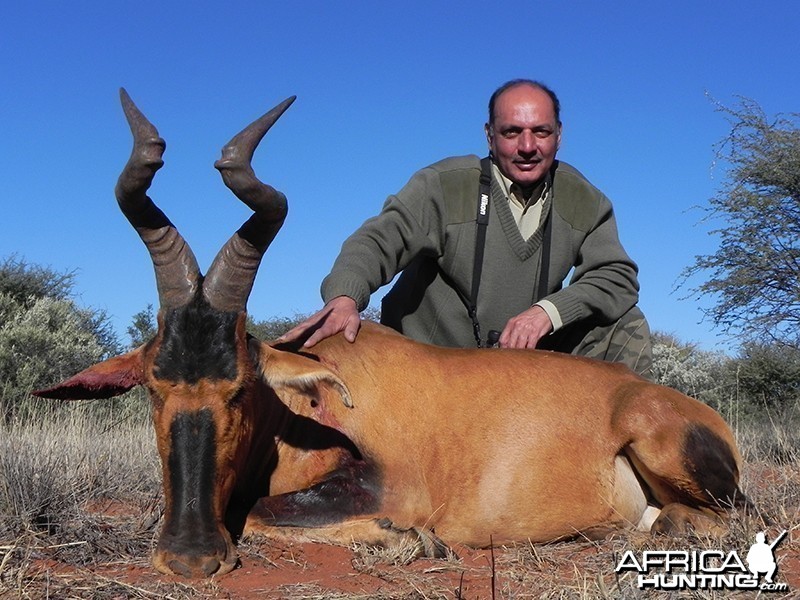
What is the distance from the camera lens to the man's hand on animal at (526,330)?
20.2 feet

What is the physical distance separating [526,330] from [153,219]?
2.55 m

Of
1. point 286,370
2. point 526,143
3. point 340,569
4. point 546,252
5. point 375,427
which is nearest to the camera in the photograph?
point 340,569

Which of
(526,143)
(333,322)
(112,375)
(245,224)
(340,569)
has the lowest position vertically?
(340,569)

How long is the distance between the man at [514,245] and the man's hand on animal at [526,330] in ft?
1.64

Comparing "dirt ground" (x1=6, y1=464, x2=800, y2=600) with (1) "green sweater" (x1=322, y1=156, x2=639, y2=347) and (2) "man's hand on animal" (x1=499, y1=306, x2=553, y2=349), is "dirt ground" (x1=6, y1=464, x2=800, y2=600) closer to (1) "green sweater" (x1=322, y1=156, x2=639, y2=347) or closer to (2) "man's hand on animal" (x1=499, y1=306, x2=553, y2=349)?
(2) "man's hand on animal" (x1=499, y1=306, x2=553, y2=349)

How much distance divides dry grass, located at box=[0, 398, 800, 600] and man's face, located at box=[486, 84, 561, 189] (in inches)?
103

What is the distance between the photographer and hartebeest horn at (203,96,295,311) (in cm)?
458

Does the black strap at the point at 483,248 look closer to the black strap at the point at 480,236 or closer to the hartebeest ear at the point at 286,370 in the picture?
the black strap at the point at 480,236

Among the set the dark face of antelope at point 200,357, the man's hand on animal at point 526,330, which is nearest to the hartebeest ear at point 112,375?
the dark face of antelope at point 200,357

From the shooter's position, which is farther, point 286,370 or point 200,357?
point 286,370

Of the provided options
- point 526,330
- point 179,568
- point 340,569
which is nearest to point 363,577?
point 340,569

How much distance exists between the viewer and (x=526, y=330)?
6184 millimetres

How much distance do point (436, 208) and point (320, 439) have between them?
7.74 ft

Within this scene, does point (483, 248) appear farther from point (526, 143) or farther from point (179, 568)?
point (179, 568)
